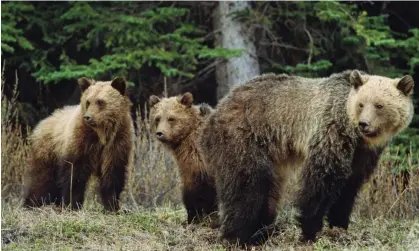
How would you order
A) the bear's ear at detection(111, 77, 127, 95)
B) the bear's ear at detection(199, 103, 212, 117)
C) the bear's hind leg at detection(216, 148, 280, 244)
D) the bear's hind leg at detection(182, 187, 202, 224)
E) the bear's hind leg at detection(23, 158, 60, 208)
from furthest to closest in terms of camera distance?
the bear's hind leg at detection(23, 158, 60, 208), the bear's ear at detection(111, 77, 127, 95), the bear's ear at detection(199, 103, 212, 117), the bear's hind leg at detection(182, 187, 202, 224), the bear's hind leg at detection(216, 148, 280, 244)

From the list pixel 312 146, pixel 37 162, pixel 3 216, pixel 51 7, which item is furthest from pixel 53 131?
pixel 51 7

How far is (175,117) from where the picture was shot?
354 inches

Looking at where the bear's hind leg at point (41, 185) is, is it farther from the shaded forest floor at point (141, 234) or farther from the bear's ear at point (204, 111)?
the bear's ear at point (204, 111)

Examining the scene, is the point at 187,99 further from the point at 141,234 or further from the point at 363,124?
the point at 363,124

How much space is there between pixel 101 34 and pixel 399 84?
8672 millimetres

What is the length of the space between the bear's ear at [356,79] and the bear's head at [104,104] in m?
3.18

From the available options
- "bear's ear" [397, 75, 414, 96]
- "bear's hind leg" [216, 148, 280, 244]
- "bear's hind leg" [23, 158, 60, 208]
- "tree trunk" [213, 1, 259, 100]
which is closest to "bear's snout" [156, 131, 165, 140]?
"bear's hind leg" [216, 148, 280, 244]

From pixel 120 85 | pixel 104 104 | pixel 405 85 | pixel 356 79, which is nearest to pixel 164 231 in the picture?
pixel 104 104

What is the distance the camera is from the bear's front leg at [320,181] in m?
7.32

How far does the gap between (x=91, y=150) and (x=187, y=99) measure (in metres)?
1.33

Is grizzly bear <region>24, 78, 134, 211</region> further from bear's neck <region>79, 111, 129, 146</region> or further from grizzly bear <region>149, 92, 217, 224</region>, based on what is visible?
grizzly bear <region>149, 92, 217, 224</region>

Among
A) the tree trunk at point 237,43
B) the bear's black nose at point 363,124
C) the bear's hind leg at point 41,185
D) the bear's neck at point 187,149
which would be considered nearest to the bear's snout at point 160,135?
the bear's neck at point 187,149

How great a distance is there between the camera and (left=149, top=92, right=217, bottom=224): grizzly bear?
866 cm

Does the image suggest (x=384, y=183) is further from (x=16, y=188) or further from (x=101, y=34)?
(x=101, y=34)
